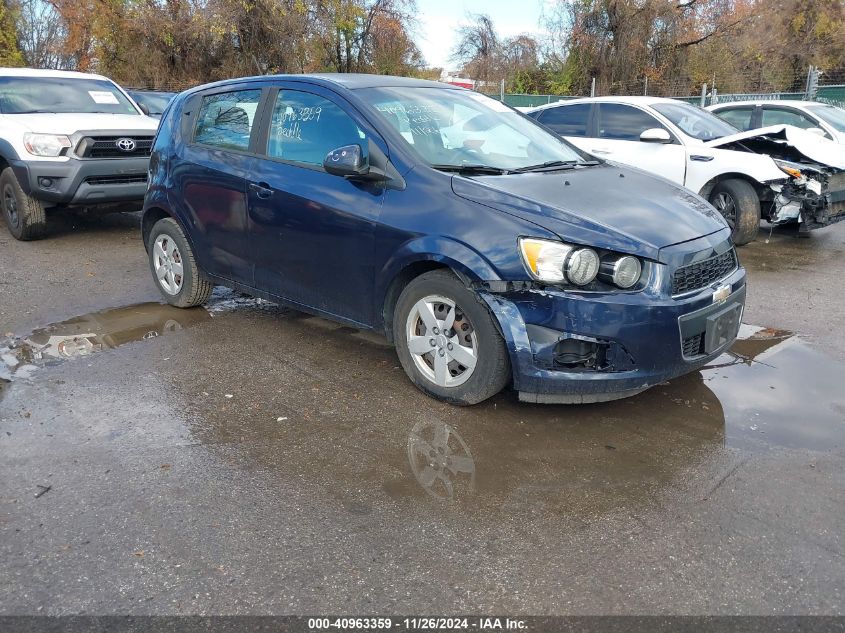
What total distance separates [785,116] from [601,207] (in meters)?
8.75

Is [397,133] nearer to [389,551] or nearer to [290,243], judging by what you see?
[290,243]

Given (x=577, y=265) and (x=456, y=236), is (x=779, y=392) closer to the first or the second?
(x=577, y=265)

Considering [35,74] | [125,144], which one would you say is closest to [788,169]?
[125,144]

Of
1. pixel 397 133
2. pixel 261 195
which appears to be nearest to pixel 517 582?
pixel 397 133

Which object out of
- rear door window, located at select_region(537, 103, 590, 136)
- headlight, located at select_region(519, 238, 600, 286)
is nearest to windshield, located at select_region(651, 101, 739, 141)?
rear door window, located at select_region(537, 103, 590, 136)

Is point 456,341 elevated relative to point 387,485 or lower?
elevated

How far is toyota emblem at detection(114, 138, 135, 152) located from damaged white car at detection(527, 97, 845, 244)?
18.0ft

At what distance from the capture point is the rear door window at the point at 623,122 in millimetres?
9047

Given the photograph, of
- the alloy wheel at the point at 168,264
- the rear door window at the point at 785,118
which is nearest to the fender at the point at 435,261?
the alloy wheel at the point at 168,264

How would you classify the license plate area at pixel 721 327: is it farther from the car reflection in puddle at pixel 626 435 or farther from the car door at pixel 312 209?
the car door at pixel 312 209

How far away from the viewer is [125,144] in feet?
28.2

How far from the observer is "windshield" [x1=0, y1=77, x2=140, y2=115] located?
9.09 m

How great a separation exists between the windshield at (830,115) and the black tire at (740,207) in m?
3.63

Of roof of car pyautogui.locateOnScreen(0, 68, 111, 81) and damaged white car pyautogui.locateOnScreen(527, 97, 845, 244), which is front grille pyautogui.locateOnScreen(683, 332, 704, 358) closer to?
damaged white car pyautogui.locateOnScreen(527, 97, 845, 244)
